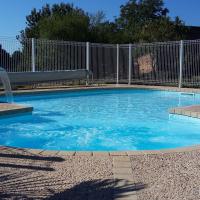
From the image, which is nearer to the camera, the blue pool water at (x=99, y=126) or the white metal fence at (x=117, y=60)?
the blue pool water at (x=99, y=126)

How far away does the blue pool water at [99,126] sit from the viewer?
8320 mm

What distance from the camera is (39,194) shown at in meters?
3.98

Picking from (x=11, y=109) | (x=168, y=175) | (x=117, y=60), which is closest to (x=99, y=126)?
(x=11, y=109)

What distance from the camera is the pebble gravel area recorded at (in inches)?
160

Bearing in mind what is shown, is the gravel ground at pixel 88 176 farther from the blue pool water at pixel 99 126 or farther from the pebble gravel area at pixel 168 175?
the blue pool water at pixel 99 126

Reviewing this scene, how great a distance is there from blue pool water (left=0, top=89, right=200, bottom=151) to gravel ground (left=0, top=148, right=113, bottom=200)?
2610mm

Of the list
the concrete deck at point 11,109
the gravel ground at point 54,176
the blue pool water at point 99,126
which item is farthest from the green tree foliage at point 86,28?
the gravel ground at point 54,176

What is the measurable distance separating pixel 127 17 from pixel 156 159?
1513 inches

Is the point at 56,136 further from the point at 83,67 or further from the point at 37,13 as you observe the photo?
the point at 37,13

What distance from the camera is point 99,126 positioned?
10000mm

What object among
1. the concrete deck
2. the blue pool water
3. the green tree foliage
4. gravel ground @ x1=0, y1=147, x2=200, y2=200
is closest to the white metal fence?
the green tree foliage

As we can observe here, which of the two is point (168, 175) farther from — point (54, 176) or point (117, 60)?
point (117, 60)

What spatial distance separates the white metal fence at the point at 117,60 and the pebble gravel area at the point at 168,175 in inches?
475

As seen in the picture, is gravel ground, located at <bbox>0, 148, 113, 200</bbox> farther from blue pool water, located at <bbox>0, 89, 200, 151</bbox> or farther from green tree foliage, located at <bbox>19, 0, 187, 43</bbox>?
green tree foliage, located at <bbox>19, 0, 187, 43</bbox>
